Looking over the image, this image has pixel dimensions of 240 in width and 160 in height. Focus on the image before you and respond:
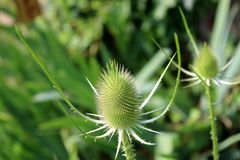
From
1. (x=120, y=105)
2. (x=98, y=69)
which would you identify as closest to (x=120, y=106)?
(x=120, y=105)

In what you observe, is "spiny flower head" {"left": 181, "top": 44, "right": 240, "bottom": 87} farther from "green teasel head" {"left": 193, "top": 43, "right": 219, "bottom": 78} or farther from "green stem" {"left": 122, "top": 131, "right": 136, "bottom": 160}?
"green stem" {"left": 122, "top": 131, "right": 136, "bottom": 160}

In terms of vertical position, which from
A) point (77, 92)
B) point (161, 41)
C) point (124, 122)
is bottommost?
point (124, 122)

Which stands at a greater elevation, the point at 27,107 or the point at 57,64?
the point at 57,64

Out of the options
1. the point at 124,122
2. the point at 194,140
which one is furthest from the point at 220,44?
the point at 124,122

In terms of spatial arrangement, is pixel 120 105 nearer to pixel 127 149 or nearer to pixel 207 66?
pixel 127 149

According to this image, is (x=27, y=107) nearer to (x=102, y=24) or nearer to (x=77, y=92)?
(x=77, y=92)

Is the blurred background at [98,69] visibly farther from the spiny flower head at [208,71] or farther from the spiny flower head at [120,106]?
the spiny flower head at [120,106]

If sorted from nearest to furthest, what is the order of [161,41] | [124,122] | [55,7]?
[124,122]
[161,41]
[55,7]
